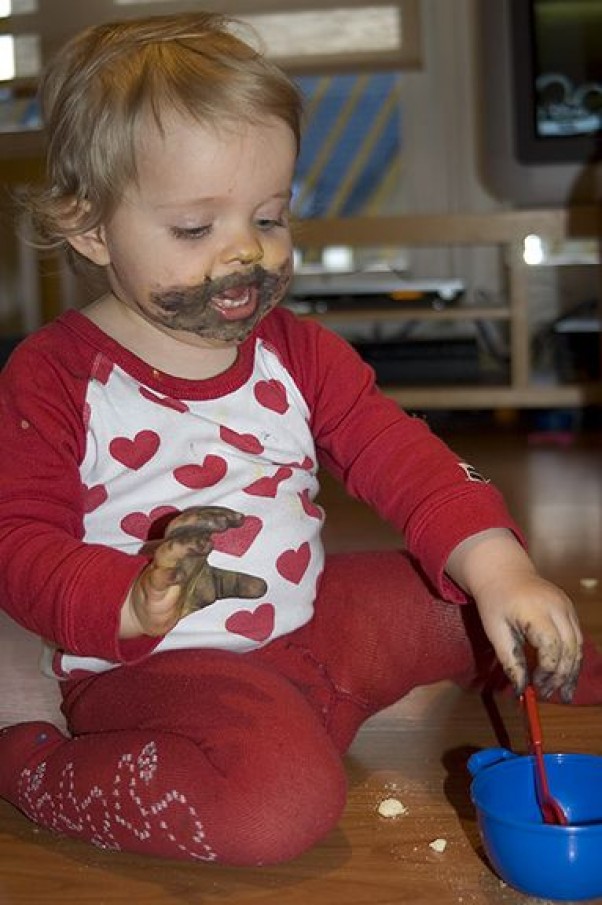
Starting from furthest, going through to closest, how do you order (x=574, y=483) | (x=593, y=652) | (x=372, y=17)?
(x=372, y=17), (x=574, y=483), (x=593, y=652)

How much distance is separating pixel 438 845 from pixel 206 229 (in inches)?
17.2

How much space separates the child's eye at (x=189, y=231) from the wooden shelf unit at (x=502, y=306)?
6.65ft

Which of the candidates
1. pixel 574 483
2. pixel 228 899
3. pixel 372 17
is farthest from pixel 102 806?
pixel 372 17

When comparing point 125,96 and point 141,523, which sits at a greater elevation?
point 125,96

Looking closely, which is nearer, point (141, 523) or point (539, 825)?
point (539, 825)

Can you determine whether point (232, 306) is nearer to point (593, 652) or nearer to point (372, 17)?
point (593, 652)

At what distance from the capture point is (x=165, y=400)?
3.36ft

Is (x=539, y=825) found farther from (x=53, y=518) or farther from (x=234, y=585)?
(x=53, y=518)

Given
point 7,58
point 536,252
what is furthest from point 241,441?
point 7,58

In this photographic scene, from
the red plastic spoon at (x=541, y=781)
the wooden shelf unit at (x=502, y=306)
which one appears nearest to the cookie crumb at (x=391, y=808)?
the red plastic spoon at (x=541, y=781)

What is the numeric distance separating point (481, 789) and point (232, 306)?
0.37 metres

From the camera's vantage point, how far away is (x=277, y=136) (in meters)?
A: 0.97

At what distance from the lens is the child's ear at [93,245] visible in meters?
Answer: 1.02

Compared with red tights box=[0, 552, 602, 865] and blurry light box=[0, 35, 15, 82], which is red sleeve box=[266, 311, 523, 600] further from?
blurry light box=[0, 35, 15, 82]
